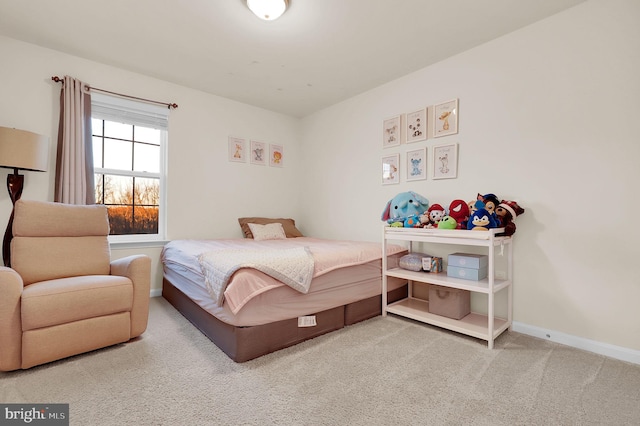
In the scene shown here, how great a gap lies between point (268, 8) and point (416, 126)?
173cm

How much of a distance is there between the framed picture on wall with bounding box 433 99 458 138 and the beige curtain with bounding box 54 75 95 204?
3.33 meters

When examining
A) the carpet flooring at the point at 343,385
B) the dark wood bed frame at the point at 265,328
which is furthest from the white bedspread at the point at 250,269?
the carpet flooring at the point at 343,385

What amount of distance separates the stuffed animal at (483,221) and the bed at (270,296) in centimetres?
81

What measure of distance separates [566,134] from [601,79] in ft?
1.25

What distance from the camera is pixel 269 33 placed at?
241cm

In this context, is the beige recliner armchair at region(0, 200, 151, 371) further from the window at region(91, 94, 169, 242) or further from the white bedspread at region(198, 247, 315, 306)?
the window at region(91, 94, 169, 242)

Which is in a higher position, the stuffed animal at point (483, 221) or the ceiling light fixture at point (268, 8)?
the ceiling light fixture at point (268, 8)

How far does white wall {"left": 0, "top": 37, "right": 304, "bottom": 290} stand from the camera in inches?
102

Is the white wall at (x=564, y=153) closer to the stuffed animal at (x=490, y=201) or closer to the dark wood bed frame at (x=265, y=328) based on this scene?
the stuffed animal at (x=490, y=201)

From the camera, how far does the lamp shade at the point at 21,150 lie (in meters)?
2.16

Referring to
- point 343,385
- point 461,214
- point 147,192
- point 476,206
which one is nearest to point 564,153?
point 476,206

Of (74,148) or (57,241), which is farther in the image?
(74,148)

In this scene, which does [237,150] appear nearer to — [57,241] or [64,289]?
[57,241]

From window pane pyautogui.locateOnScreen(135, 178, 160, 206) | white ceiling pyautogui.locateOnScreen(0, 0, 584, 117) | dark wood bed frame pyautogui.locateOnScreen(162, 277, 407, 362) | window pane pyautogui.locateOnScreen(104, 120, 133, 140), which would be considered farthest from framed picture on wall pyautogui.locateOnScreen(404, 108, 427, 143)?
window pane pyautogui.locateOnScreen(104, 120, 133, 140)
